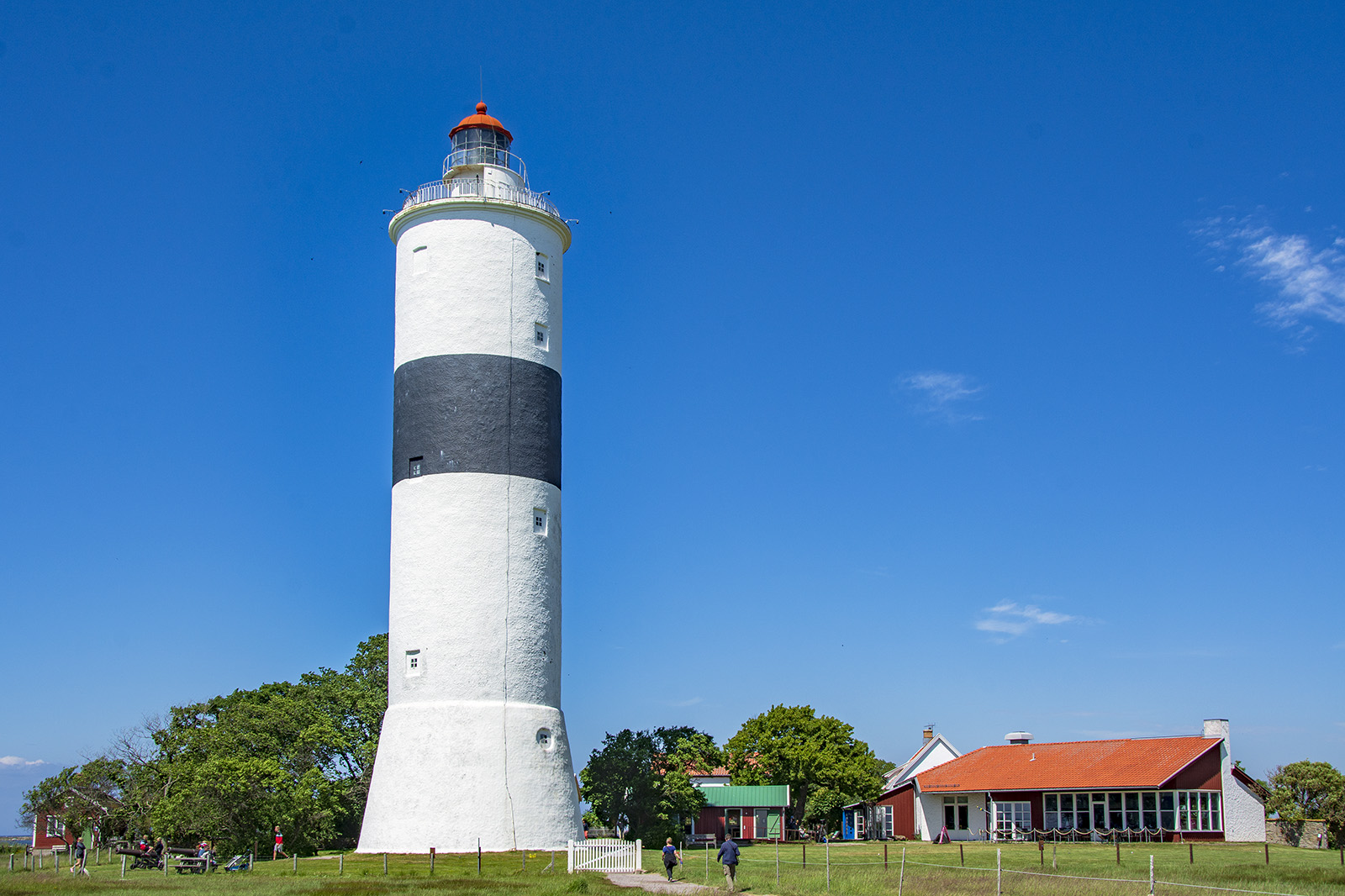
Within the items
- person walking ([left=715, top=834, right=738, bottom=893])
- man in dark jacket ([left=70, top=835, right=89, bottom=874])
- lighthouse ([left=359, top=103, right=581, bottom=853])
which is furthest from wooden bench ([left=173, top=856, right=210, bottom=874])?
person walking ([left=715, top=834, right=738, bottom=893])

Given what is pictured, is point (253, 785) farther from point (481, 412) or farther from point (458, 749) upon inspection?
point (481, 412)

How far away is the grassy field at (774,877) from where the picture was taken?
21156 mm

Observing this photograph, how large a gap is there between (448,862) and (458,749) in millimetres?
2616

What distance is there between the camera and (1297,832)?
1651 inches

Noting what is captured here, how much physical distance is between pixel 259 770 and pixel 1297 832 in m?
35.4

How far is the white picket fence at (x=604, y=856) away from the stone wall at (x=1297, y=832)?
26079mm

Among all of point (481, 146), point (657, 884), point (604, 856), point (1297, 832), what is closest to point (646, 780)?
point (604, 856)

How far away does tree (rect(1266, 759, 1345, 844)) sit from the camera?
136ft

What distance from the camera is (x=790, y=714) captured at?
4853 cm

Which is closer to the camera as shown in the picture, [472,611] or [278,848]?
[472,611]

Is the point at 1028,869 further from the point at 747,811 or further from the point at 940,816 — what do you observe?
the point at 747,811

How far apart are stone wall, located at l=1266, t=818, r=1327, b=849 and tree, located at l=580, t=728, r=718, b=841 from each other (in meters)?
21.2

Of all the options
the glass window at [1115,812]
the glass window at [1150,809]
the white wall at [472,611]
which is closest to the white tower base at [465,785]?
the white wall at [472,611]

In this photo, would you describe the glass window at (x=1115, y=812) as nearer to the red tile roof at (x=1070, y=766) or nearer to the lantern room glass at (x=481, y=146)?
the red tile roof at (x=1070, y=766)
